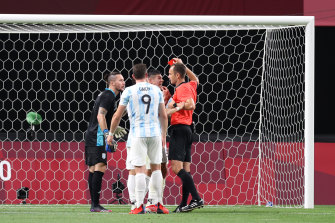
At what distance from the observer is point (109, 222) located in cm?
698

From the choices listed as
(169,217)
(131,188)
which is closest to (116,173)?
(131,188)

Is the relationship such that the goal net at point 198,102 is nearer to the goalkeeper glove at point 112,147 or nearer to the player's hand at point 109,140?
the goalkeeper glove at point 112,147

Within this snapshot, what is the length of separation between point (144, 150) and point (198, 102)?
4312mm

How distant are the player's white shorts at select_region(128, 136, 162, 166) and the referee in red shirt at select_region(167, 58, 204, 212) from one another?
46 centimetres

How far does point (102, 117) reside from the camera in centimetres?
861

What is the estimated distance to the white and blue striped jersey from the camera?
7.96 metres

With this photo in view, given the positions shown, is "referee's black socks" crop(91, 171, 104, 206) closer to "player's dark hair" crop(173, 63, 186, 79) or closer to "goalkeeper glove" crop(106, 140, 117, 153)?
"goalkeeper glove" crop(106, 140, 117, 153)

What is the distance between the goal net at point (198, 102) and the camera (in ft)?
32.3

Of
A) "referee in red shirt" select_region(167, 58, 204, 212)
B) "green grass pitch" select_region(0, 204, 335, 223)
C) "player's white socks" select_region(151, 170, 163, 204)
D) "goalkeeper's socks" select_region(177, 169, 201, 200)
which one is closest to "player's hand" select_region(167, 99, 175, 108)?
"referee in red shirt" select_region(167, 58, 204, 212)

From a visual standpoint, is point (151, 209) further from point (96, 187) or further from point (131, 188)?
point (96, 187)

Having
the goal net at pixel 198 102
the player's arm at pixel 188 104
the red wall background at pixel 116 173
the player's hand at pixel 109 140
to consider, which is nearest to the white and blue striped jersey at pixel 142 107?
the player's hand at pixel 109 140

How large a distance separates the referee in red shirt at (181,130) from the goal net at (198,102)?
110cm

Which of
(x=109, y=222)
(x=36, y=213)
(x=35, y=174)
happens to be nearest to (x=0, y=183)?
(x=35, y=174)
